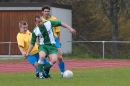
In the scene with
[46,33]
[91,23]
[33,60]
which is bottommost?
[33,60]

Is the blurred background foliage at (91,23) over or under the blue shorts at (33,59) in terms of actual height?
over

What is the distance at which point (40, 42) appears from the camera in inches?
563

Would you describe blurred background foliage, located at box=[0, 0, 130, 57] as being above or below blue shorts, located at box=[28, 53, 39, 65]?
above

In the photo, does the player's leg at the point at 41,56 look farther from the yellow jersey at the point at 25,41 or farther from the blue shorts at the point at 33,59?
the yellow jersey at the point at 25,41

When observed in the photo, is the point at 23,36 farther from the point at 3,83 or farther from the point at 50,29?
the point at 3,83

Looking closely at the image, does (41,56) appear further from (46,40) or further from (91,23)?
(91,23)

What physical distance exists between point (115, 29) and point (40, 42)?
20.0 m

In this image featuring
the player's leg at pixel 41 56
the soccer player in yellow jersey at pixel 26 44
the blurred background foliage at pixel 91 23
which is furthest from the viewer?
the blurred background foliage at pixel 91 23

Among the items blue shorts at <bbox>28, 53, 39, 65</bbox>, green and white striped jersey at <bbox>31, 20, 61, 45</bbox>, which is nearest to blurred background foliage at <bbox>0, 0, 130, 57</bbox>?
blue shorts at <bbox>28, 53, 39, 65</bbox>

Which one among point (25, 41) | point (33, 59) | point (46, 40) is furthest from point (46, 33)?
point (33, 59)

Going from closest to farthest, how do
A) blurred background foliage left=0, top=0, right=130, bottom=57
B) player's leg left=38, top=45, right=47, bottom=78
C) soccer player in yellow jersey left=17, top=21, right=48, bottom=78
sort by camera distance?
player's leg left=38, top=45, right=47, bottom=78
soccer player in yellow jersey left=17, top=21, right=48, bottom=78
blurred background foliage left=0, top=0, right=130, bottom=57

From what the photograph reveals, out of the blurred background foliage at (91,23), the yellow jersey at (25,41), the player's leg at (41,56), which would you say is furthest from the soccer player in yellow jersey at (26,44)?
the blurred background foliage at (91,23)

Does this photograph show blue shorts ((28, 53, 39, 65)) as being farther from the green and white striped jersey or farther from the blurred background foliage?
the blurred background foliage

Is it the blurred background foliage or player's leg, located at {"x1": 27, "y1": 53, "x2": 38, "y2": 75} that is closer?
player's leg, located at {"x1": 27, "y1": 53, "x2": 38, "y2": 75}
